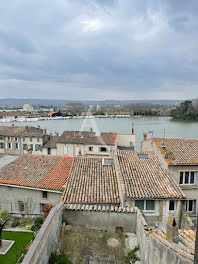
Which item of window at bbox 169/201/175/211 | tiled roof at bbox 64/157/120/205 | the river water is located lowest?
the river water

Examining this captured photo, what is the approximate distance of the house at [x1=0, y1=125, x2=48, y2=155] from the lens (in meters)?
32.7

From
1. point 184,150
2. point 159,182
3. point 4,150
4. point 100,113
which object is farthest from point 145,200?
point 100,113

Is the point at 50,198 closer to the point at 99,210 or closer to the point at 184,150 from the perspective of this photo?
the point at 99,210

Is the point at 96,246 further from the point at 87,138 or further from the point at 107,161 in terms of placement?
the point at 87,138

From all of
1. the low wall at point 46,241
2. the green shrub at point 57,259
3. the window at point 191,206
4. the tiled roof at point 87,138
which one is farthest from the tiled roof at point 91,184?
the tiled roof at point 87,138

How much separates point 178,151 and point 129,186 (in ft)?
13.5

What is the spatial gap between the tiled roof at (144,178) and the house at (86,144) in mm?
15528

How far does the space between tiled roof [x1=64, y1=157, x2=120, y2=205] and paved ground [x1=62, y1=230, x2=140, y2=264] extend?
2435mm

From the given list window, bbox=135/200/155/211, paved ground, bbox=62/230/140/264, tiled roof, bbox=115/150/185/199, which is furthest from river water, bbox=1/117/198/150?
paved ground, bbox=62/230/140/264

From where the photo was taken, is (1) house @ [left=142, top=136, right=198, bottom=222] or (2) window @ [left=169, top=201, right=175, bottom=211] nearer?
(2) window @ [left=169, top=201, right=175, bottom=211]

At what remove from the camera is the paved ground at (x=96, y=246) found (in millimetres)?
5957

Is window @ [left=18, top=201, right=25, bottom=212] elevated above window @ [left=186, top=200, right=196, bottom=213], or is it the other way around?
window @ [left=186, top=200, right=196, bottom=213]

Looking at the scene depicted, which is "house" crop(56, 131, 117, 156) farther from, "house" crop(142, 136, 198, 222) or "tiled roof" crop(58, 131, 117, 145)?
"house" crop(142, 136, 198, 222)

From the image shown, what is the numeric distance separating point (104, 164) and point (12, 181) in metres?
5.27
